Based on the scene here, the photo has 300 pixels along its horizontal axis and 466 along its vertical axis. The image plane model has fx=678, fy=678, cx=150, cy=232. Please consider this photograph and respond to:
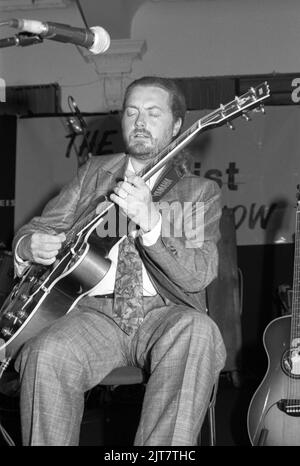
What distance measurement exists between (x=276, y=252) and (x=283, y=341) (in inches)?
91.3

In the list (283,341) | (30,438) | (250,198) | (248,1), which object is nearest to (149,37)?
(248,1)

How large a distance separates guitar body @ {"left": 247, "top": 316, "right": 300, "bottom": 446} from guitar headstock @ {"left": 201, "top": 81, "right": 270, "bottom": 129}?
1.01m

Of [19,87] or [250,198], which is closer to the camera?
[250,198]

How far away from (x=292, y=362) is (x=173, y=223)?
0.84 metres

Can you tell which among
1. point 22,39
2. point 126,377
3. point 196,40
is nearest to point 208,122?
point 22,39

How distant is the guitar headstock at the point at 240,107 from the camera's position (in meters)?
2.23

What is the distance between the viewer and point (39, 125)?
550 cm

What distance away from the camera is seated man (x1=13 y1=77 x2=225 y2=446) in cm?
193

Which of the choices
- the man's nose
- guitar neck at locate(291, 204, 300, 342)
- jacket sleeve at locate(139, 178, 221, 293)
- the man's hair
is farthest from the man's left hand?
guitar neck at locate(291, 204, 300, 342)

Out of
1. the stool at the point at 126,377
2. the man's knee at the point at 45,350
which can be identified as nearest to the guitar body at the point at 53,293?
the man's knee at the point at 45,350

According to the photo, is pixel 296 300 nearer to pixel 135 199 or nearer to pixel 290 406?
pixel 290 406

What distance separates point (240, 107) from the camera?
2258mm
